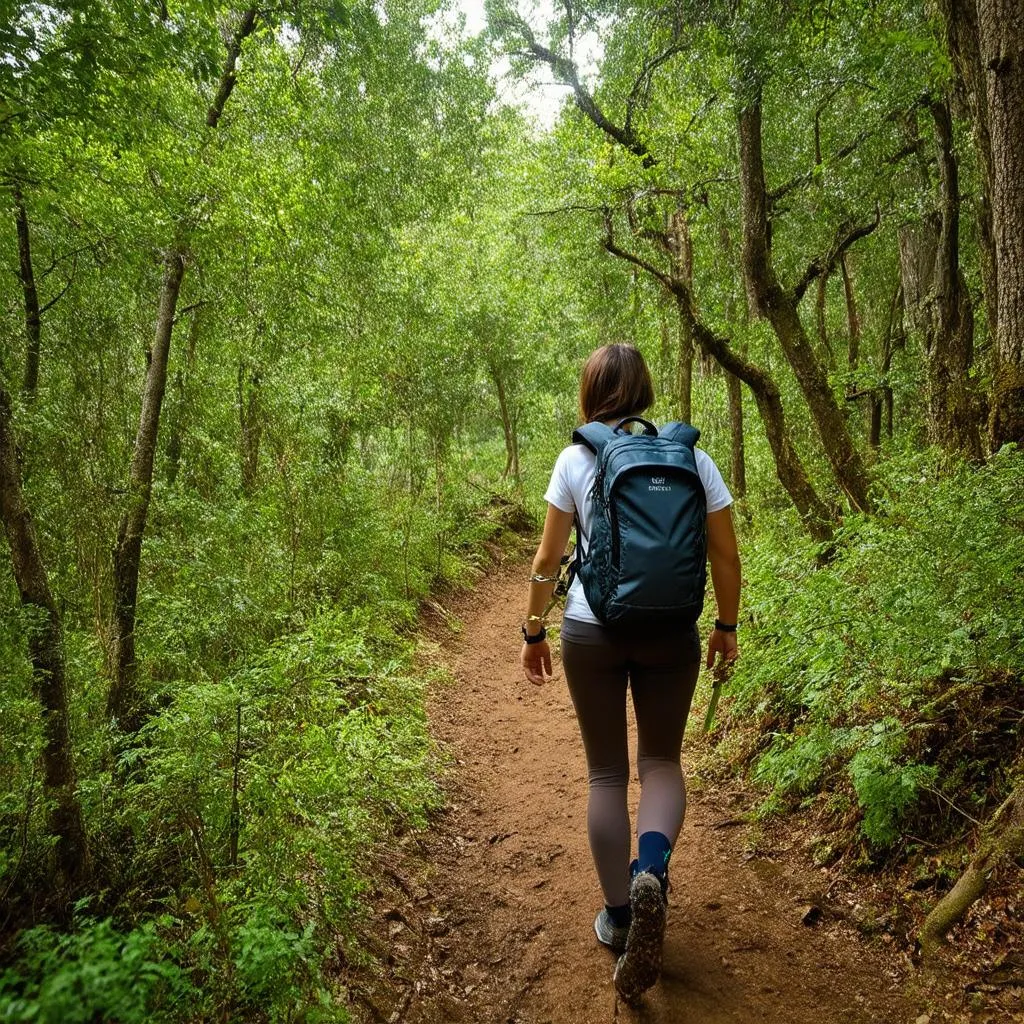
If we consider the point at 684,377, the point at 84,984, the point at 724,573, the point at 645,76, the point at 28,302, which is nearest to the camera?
the point at 84,984

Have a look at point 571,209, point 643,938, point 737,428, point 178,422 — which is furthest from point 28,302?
point 737,428

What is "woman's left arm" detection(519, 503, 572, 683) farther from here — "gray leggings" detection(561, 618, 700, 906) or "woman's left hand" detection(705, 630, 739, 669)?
"woman's left hand" detection(705, 630, 739, 669)

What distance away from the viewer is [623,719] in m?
2.74

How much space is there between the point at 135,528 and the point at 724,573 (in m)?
4.63

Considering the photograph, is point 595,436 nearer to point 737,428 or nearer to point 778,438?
point 778,438

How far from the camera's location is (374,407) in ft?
34.0

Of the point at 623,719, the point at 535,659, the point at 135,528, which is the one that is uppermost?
the point at 135,528

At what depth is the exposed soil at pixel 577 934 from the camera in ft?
8.57

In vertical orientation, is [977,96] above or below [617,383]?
above

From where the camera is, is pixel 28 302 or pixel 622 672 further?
pixel 28 302

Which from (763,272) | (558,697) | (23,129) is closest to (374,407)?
(558,697)

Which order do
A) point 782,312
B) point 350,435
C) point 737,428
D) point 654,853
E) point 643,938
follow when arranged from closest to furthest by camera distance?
point 643,938
point 654,853
point 782,312
point 350,435
point 737,428

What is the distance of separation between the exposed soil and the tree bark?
19 cm

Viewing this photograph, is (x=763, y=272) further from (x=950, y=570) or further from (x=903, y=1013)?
(x=903, y=1013)
